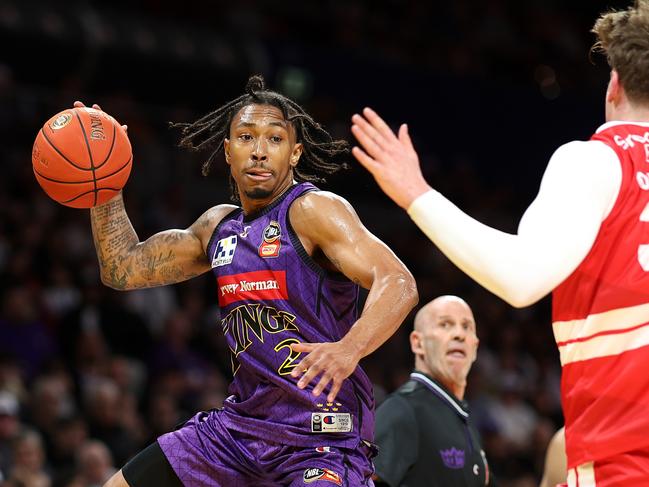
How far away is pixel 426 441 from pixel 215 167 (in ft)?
26.6

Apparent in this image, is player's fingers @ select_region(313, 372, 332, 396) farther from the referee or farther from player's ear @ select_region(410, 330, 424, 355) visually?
player's ear @ select_region(410, 330, 424, 355)

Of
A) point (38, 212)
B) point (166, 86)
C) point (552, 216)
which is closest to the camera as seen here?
point (552, 216)

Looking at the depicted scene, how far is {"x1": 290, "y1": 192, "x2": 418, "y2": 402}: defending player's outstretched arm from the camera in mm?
3797

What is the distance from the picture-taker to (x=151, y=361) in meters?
10.2

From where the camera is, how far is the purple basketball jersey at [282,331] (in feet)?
14.6

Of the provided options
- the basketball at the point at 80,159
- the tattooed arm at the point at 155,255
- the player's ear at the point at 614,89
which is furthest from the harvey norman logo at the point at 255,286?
the player's ear at the point at 614,89

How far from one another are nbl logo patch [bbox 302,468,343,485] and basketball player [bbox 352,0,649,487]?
1395 mm

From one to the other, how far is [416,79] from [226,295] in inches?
426

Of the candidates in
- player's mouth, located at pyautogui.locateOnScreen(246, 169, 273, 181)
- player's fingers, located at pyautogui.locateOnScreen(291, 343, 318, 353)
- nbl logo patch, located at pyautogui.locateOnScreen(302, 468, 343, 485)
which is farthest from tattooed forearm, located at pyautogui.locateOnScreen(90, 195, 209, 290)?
player's fingers, located at pyautogui.locateOnScreen(291, 343, 318, 353)

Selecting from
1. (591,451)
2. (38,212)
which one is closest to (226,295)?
(591,451)

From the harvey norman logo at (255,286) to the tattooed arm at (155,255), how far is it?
1.46 ft

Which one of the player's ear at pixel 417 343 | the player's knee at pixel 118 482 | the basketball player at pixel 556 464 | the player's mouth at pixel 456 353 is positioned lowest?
the basketball player at pixel 556 464

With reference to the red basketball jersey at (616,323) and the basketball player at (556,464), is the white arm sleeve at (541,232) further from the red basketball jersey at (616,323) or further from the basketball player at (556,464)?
the basketball player at (556,464)

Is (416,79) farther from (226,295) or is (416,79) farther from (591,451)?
(591,451)
